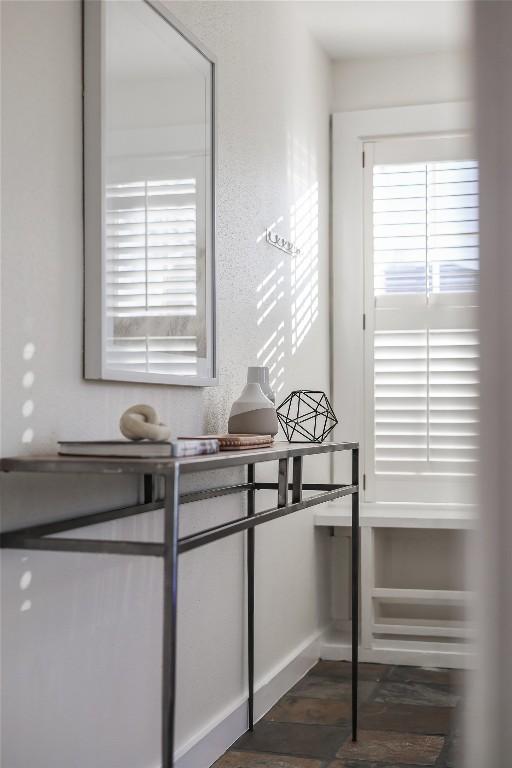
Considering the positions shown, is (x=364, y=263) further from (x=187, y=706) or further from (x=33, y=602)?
(x=33, y=602)

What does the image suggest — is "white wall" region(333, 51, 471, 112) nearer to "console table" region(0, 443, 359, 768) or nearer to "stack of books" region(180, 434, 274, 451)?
"stack of books" region(180, 434, 274, 451)

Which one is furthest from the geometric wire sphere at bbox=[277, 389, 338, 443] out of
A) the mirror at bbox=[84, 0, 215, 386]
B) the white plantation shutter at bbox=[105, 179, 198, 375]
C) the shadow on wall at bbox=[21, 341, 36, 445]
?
the shadow on wall at bbox=[21, 341, 36, 445]

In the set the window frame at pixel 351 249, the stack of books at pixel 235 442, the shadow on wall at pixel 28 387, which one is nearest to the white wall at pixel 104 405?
the shadow on wall at pixel 28 387

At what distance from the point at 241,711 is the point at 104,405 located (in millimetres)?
1337

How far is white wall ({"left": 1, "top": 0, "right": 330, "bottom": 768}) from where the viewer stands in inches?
62.0

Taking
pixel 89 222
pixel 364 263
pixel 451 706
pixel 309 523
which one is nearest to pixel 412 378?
pixel 364 263

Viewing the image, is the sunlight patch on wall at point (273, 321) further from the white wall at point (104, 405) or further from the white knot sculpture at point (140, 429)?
the white knot sculpture at point (140, 429)

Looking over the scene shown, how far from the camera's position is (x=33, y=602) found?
5.32 feet

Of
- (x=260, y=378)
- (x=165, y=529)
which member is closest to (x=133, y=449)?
(x=165, y=529)

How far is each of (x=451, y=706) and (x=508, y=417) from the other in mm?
2854

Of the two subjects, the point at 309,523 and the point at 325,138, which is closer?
the point at 309,523

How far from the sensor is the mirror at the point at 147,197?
5.91 ft

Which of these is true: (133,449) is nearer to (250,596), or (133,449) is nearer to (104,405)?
(104,405)

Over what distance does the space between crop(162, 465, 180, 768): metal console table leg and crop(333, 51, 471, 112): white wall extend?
3.06 meters
